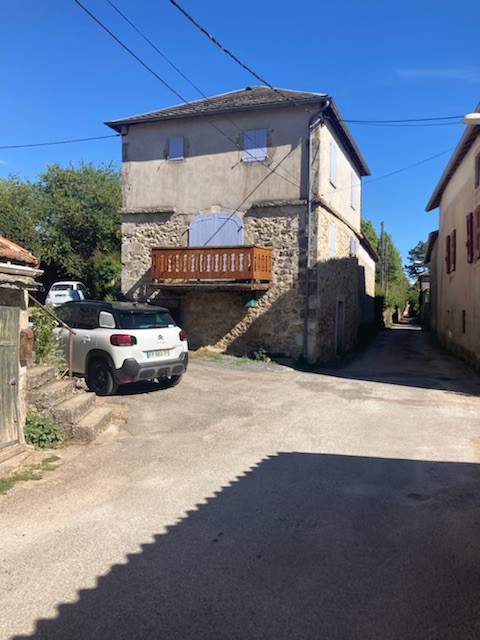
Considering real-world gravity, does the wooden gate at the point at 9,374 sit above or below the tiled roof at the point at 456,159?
below

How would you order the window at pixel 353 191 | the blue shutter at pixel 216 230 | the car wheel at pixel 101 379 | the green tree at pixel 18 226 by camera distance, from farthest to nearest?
the green tree at pixel 18 226 < the window at pixel 353 191 < the blue shutter at pixel 216 230 < the car wheel at pixel 101 379

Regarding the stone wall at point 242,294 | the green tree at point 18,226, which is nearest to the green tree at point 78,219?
the green tree at point 18,226

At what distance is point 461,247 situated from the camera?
17.0 m

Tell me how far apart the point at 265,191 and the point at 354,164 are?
6260 mm

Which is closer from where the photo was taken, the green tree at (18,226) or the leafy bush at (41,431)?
the leafy bush at (41,431)

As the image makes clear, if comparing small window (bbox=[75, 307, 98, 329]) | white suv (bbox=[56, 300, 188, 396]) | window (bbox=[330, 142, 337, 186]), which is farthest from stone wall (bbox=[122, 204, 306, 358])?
small window (bbox=[75, 307, 98, 329])

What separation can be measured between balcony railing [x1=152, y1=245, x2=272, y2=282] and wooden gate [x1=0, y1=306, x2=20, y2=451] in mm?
9122

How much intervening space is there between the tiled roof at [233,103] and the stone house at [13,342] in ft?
35.5

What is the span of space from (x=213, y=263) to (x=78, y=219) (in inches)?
630

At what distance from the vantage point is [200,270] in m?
15.3

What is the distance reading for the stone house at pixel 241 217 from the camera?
14969mm

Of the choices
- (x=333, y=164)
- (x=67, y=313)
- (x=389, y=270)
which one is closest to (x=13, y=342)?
(x=67, y=313)

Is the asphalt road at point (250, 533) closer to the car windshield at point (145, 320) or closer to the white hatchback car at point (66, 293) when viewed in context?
the car windshield at point (145, 320)

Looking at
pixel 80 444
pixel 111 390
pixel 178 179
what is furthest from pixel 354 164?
pixel 80 444
